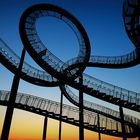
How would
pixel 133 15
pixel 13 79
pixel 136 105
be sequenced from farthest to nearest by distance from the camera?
pixel 136 105
pixel 13 79
pixel 133 15

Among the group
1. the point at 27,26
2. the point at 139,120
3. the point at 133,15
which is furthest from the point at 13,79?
the point at 139,120

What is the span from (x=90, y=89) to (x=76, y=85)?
1307 mm

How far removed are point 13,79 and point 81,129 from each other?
664cm

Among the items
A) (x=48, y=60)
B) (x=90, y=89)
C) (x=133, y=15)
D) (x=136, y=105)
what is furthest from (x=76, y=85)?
(x=133, y=15)

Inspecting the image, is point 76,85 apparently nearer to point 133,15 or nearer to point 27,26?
point 27,26

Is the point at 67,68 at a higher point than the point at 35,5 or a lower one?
lower

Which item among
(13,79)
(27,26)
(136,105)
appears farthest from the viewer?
(27,26)

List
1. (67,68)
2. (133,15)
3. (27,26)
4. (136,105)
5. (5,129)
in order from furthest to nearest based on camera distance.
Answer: (67,68), (27,26), (136,105), (5,129), (133,15)

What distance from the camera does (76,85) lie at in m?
16.5

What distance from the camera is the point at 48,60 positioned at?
55.0 feet

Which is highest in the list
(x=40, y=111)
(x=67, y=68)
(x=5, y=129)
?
(x=67, y=68)

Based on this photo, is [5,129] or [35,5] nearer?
[5,129]

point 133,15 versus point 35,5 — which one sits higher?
point 35,5

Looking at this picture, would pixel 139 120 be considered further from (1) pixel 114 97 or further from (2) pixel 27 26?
(2) pixel 27 26
